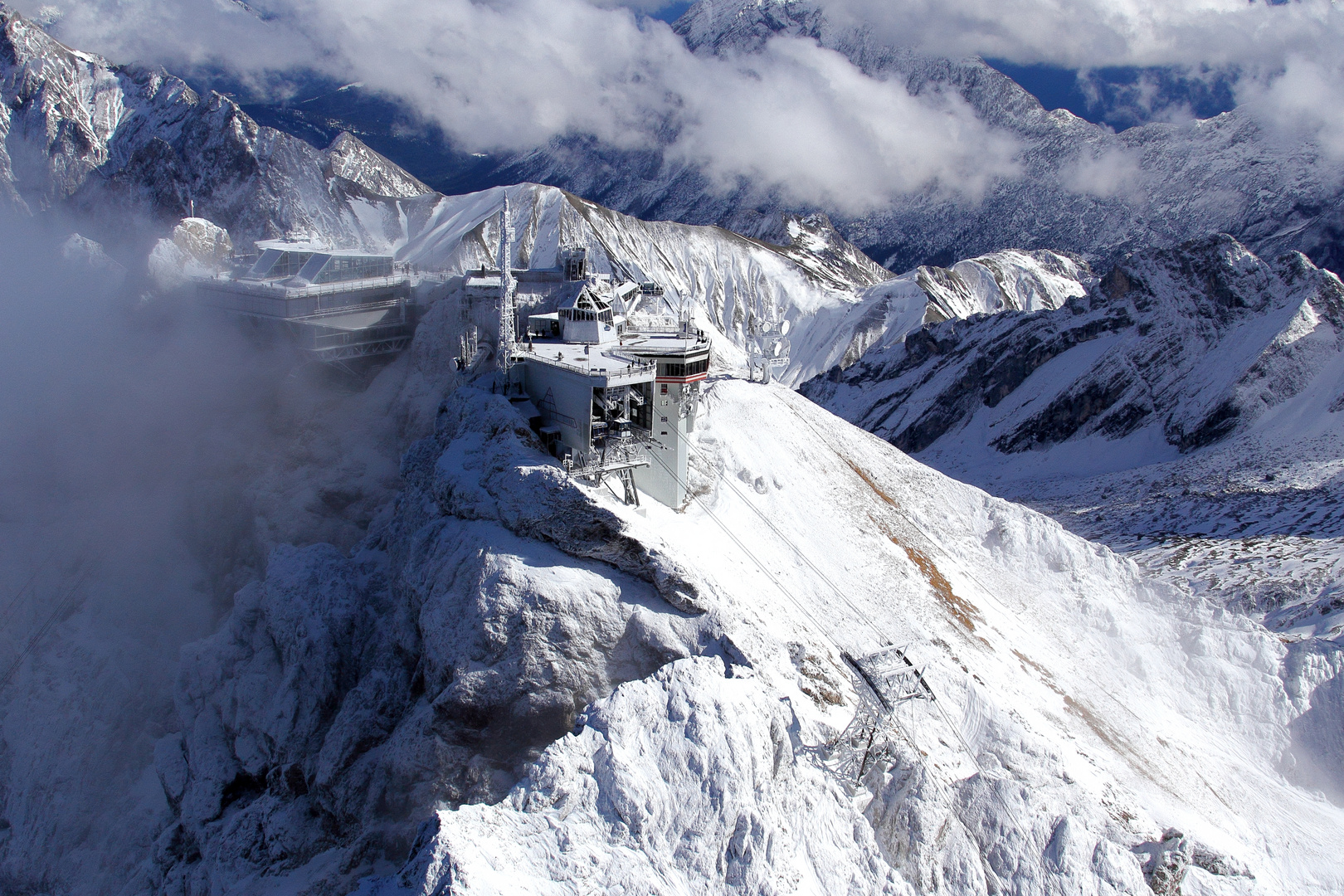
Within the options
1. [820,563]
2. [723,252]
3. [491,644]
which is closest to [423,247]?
[723,252]

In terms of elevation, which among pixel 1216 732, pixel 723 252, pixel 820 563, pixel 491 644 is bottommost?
pixel 723 252

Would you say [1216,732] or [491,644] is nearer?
[491,644]

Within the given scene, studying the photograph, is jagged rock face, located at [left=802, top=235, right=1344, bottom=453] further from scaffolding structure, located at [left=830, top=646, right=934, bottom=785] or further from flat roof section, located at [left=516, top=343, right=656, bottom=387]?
scaffolding structure, located at [left=830, top=646, right=934, bottom=785]

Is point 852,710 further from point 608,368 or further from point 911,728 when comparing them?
point 608,368

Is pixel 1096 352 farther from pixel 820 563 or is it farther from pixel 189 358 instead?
pixel 189 358

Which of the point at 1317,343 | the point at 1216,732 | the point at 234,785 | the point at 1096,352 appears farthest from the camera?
the point at 1096,352

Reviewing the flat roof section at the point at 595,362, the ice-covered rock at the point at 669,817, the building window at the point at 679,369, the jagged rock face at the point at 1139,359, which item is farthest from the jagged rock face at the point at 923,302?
the ice-covered rock at the point at 669,817

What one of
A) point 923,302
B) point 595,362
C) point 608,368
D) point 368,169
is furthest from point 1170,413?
point 368,169

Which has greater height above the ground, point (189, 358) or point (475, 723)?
point (475, 723)
